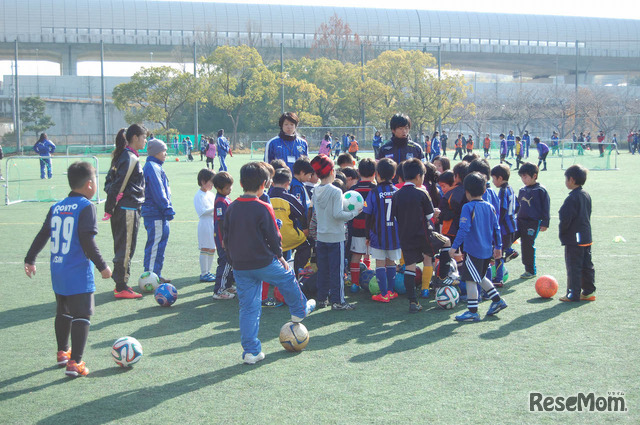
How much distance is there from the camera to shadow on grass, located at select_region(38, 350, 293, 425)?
4227 mm

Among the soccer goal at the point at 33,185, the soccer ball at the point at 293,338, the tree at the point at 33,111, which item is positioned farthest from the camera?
the tree at the point at 33,111

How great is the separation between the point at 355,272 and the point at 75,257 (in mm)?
3607

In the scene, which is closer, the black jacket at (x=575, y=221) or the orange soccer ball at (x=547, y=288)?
the black jacket at (x=575, y=221)

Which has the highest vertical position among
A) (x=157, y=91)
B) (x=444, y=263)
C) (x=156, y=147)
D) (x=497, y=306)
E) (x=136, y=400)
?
(x=157, y=91)

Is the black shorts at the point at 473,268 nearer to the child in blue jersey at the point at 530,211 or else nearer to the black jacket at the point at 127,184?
the child in blue jersey at the point at 530,211

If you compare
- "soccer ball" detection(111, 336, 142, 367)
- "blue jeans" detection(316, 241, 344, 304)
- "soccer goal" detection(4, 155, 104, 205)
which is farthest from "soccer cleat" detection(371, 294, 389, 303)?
"soccer goal" detection(4, 155, 104, 205)

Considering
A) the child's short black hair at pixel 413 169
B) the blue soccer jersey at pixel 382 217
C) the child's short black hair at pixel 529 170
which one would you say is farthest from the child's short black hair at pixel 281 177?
the child's short black hair at pixel 529 170

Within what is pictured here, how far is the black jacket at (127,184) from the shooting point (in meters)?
7.34

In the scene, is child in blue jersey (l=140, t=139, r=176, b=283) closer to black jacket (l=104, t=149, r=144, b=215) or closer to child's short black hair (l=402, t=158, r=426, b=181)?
black jacket (l=104, t=149, r=144, b=215)

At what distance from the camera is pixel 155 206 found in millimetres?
7883

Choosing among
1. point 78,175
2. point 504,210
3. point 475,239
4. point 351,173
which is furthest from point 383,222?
point 78,175

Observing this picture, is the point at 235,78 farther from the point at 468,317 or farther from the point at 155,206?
the point at 468,317

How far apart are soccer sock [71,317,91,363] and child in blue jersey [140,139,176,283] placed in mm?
2906

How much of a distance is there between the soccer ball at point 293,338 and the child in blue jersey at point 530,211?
3950mm
